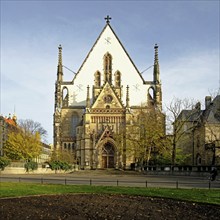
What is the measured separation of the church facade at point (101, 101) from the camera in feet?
252

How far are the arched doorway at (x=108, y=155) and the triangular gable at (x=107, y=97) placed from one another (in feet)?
28.3

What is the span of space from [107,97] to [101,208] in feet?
209

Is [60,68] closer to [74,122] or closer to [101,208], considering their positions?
[74,122]

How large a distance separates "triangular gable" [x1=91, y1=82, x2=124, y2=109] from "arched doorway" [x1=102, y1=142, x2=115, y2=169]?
8.63 metres

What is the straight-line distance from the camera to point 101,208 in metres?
16.2

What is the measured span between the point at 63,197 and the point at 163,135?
3682cm

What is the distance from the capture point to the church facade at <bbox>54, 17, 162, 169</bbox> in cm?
7669

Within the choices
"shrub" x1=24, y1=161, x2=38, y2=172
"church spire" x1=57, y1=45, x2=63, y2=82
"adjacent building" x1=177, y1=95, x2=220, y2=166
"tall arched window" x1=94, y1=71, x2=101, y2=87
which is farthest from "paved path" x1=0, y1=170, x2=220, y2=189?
"church spire" x1=57, y1=45, x2=63, y2=82

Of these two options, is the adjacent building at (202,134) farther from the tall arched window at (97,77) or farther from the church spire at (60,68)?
the church spire at (60,68)

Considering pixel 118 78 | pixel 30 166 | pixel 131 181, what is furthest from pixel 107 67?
pixel 131 181

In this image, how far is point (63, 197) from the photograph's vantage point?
2006 centimetres

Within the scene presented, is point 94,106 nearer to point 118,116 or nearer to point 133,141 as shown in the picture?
point 118,116

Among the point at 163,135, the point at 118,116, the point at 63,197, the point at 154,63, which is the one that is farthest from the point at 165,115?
the point at 63,197

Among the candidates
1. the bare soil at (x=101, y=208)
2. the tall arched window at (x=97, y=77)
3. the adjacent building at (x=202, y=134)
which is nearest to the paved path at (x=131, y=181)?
the bare soil at (x=101, y=208)
